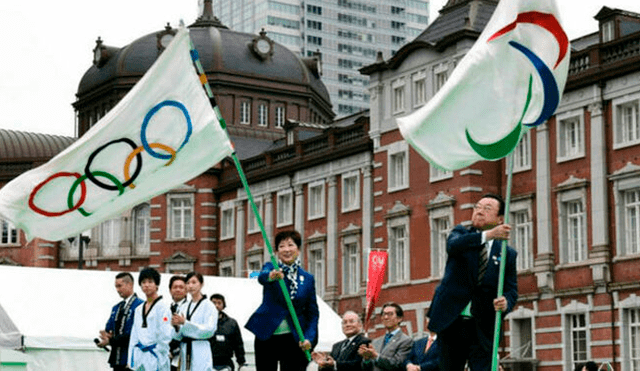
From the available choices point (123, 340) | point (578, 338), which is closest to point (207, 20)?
point (578, 338)

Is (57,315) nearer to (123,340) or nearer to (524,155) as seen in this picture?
(123,340)

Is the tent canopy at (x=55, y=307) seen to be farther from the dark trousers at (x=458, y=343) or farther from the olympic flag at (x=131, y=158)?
Result: the dark trousers at (x=458, y=343)

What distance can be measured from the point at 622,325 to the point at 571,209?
4180 millimetres

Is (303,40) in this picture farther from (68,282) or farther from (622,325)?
(68,282)

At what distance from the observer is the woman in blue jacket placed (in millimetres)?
12742

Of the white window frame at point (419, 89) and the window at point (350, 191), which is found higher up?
the white window frame at point (419, 89)

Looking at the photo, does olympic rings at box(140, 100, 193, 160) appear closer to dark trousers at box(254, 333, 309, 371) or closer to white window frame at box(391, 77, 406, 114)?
dark trousers at box(254, 333, 309, 371)

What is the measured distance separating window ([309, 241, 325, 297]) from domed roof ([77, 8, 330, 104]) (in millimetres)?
13937

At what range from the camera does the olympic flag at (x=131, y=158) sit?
14.1m

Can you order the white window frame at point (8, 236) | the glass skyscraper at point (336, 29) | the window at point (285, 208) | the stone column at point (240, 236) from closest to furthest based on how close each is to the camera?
the window at point (285, 208), the stone column at point (240, 236), the white window frame at point (8, 236), the glass skyscraper at point (336, 29)

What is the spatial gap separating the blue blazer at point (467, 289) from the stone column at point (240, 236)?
45.8 meters

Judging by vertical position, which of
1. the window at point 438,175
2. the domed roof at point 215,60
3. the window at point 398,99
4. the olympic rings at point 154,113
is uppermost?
the domed roof at point 215,60

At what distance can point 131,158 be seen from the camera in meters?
14.2

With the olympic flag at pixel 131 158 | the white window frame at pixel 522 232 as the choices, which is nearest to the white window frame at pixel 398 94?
the white window frame at pixel 522 232
